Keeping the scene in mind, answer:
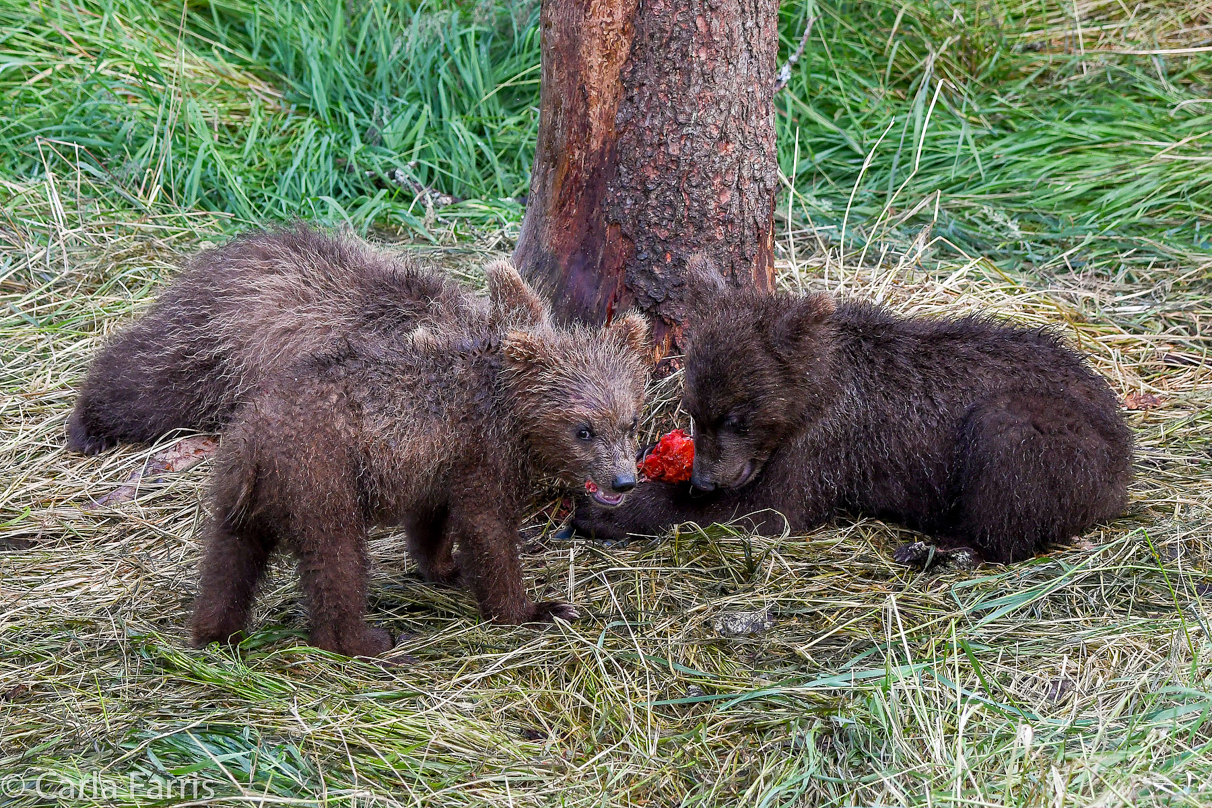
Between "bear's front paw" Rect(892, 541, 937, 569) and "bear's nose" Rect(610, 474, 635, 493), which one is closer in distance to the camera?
"bear's nose" Rect(610, 474, 635, 493)

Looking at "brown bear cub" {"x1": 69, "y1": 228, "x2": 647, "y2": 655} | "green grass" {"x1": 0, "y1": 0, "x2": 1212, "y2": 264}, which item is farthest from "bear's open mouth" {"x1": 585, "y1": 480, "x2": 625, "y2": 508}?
"green grass" {"x1": 0, "y1": 0, "x2": 1212, "y2": 264}

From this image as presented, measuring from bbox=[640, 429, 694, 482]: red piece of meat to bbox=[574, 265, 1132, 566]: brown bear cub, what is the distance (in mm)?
112

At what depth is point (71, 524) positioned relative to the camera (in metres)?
4.93

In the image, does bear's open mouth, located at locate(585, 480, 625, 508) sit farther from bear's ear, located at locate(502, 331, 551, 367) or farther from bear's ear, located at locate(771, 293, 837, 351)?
bear's ear, located at locate(771, 293, 837, 351)

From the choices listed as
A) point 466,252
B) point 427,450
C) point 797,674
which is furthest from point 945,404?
point 466,252

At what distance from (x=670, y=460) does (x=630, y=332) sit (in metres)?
0.94

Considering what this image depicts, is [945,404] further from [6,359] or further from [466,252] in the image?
[6,359]

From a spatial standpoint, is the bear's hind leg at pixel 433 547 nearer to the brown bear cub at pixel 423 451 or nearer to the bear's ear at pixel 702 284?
the brown bear cub at pixel 423 451

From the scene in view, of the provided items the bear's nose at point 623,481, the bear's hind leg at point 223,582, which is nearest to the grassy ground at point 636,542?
the bear's hind leg at point 223,582

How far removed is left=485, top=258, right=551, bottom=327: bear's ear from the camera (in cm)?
446

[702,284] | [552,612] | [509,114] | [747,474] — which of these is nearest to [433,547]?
[552,612]

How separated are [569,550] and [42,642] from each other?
1993 mm

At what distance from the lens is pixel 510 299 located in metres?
4.51

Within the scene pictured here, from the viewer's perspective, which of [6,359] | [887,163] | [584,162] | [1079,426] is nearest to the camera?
[1079,426]
